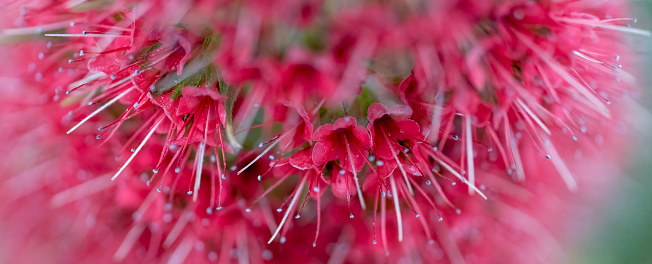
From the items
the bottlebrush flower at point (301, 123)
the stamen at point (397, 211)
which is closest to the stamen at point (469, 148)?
the bottlebrush flower at point (301, 123)

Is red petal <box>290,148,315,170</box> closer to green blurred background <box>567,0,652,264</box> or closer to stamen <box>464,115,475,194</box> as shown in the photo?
stamen <box>464,115,475,194</box>

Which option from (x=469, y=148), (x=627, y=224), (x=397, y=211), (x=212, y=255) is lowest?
(x=627, y=224)

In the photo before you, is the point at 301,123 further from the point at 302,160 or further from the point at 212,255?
the point at 212,255

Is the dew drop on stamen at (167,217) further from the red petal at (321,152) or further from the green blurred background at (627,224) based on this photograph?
the green blurred background at (627,224)

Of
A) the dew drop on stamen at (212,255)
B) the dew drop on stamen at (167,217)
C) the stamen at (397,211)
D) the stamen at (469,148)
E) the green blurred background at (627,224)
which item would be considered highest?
the stamen at (469,148)

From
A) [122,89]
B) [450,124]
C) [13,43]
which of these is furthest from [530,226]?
[13,43]

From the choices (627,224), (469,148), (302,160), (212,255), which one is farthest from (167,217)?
(627,224)
